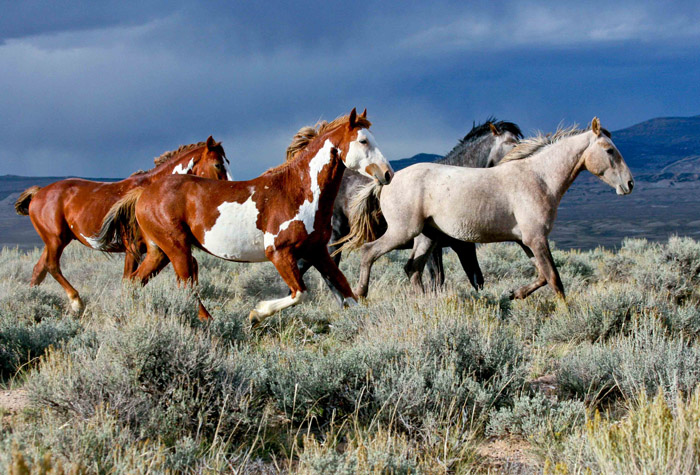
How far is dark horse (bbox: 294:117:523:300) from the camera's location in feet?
27.5

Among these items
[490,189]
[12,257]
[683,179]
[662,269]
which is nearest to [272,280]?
[490,189]

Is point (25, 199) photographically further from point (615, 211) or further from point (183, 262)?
point (615, 211)

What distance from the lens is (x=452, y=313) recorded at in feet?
15.9

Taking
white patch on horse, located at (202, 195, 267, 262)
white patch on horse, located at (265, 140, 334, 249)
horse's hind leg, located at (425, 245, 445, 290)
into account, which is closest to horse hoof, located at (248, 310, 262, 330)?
white patch on horse, located at (202, 195, 267, 262)

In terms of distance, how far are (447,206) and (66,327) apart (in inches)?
162

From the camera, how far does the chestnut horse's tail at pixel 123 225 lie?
6.63 meters

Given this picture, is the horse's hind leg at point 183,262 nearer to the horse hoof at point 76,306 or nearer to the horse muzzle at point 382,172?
the horse hoof at point 76,306

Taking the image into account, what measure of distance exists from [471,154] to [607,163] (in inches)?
83.1

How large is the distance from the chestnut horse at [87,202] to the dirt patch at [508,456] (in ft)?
14.9

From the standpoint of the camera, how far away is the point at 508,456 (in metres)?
3.67

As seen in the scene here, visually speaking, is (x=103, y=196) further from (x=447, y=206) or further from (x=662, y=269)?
(x=662, y=269)

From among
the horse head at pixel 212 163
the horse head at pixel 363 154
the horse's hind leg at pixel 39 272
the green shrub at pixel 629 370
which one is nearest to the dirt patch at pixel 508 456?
the green shrub at pixel 629 370

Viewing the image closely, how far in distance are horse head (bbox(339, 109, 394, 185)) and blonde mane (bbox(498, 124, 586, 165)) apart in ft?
8.95

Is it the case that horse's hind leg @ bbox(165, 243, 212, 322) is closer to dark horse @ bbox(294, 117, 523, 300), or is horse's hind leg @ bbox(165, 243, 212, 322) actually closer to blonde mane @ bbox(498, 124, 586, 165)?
dark horse @ bbox(294, 117, 523, 300)
